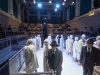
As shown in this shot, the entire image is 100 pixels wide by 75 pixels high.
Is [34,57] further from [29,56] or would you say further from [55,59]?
[55,59]

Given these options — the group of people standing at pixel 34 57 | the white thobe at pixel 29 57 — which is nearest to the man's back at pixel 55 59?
the group of people standing at pixel 34 57

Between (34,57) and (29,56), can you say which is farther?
(34,57)

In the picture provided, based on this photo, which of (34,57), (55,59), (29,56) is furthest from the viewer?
(34,57)

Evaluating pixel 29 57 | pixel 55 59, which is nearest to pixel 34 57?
pixel 29 57

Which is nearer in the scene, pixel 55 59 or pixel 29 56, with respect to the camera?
pixel 55 59

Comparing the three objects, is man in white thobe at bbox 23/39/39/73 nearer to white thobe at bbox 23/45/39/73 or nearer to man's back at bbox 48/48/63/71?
white thobe at bbox 23/45/39/73

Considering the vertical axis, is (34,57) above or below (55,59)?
below

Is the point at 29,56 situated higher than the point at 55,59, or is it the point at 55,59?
the point at 55,59

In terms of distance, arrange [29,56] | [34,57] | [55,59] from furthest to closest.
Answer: [34,57] → [29,56] → [55,59]

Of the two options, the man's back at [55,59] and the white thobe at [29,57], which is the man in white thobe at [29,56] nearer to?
the white thobe at [29,57]

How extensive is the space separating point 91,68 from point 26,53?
254 centimetres

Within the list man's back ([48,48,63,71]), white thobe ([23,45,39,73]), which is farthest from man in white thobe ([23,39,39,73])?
man's back ([48,48,63,71])

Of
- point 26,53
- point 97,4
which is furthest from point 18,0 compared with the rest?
point 26,53

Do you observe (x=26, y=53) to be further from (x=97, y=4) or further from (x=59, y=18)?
(x=59, y=18)
